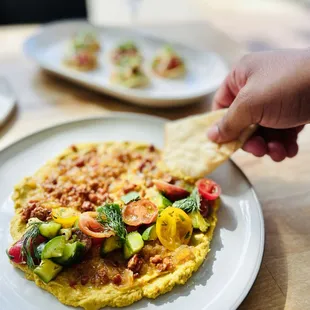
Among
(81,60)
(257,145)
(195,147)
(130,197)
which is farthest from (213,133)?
(81,60)

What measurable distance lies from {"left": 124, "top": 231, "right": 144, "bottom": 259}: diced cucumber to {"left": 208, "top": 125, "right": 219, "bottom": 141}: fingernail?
774 millimetres

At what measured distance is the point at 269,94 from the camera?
6.54 feet

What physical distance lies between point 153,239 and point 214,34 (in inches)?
127

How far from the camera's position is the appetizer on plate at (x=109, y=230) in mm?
1856

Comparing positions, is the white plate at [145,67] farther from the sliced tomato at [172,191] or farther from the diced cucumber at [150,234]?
the diced cucumber at [150,234]

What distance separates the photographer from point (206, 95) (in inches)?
130

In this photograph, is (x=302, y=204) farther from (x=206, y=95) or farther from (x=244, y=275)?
(x=206, y=95)

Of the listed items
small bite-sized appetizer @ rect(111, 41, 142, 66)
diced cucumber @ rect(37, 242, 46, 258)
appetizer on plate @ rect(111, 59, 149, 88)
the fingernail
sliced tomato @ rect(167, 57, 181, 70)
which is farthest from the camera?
small bite-sized appetizer @ rect(111, 41, 142, 66)

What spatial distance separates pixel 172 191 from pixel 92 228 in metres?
0.50

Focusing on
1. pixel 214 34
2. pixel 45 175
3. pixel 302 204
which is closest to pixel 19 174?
pixel 45 175

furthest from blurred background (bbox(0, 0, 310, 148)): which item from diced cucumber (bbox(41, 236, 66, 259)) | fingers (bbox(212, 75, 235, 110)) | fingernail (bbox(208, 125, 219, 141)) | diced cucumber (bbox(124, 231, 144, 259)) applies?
diced cucumber (bbox(124, 231, 144, 259))

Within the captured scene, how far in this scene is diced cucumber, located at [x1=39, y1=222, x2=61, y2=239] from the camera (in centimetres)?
195

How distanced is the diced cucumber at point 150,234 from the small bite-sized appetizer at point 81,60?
6.56ft

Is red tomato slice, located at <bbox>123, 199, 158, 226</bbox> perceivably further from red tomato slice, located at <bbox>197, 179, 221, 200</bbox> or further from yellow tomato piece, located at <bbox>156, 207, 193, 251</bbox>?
red tomato slice, located at <bbox>197, 179, 221, 200</bbox>
